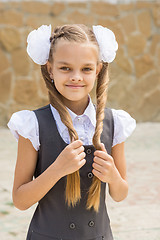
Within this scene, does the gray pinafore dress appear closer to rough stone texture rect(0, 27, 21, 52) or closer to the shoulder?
→ the shoulder

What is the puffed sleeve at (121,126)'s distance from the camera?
1.50 meters

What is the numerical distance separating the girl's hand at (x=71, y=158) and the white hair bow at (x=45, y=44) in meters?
0.35

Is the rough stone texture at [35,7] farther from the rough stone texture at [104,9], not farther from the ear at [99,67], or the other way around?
the ear at [99,67]

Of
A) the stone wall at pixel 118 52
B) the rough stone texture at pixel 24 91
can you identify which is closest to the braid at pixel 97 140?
the stone wall at pixel 118 52

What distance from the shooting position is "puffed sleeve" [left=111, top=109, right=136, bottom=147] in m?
1.50

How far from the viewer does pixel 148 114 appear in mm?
6070

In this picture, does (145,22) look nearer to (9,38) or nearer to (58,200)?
(9,38)

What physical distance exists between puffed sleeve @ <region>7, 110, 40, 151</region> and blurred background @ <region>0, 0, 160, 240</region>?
239cm

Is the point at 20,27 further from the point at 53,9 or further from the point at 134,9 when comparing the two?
the point at 134,9

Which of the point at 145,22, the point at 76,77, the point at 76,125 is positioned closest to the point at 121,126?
the point at 76,125

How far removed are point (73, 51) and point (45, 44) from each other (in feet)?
0.46

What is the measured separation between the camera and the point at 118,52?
585cm

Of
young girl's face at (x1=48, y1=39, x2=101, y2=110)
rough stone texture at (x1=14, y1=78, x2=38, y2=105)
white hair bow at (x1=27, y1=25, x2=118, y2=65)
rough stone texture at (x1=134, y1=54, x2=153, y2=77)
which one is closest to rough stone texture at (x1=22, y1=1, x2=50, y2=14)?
rough stone texture at (x1=14, y1=78, x2=38, y2=105)

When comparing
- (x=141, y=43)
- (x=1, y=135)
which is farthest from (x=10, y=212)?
(x=141, y=43)
